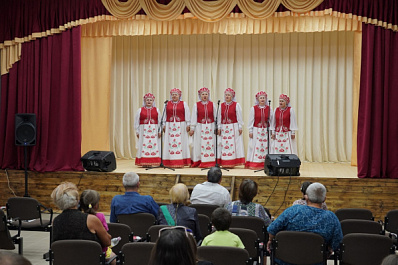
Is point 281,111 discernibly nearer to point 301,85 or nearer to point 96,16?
point 301,85

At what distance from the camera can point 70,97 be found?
10430 millimetres

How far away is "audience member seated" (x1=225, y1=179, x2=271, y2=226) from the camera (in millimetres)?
5543

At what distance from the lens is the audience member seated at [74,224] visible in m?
4.55

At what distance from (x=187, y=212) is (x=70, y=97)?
587 centimetres

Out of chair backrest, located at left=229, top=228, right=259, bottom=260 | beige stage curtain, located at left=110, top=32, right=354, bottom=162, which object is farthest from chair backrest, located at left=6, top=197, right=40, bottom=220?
beige stage curtain, located at left=110, top=32, right=354, bottom=162

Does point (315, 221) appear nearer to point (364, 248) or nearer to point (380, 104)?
point (364, 248)

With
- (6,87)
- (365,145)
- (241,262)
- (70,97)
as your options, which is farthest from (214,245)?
(6,87)

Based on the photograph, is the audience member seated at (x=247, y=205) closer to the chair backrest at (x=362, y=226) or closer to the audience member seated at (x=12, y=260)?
the chair backrest at (x=362, y=226)

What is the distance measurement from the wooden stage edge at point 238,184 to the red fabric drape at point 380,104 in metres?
0.29

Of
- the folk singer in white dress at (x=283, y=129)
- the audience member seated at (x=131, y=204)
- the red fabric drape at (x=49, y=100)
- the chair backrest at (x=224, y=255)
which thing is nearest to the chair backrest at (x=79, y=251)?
the chair backrest at (x=224, y=255)

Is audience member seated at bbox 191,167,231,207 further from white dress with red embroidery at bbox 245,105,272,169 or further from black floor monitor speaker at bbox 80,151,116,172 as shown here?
white dress with red embroidery at bbox 245,105,272,169

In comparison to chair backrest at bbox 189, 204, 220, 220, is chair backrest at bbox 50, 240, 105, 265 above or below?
below

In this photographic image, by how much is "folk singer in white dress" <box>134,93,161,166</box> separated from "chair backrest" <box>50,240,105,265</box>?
21.3 ft

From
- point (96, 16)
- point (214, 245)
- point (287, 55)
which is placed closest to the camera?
point (214, 245)
